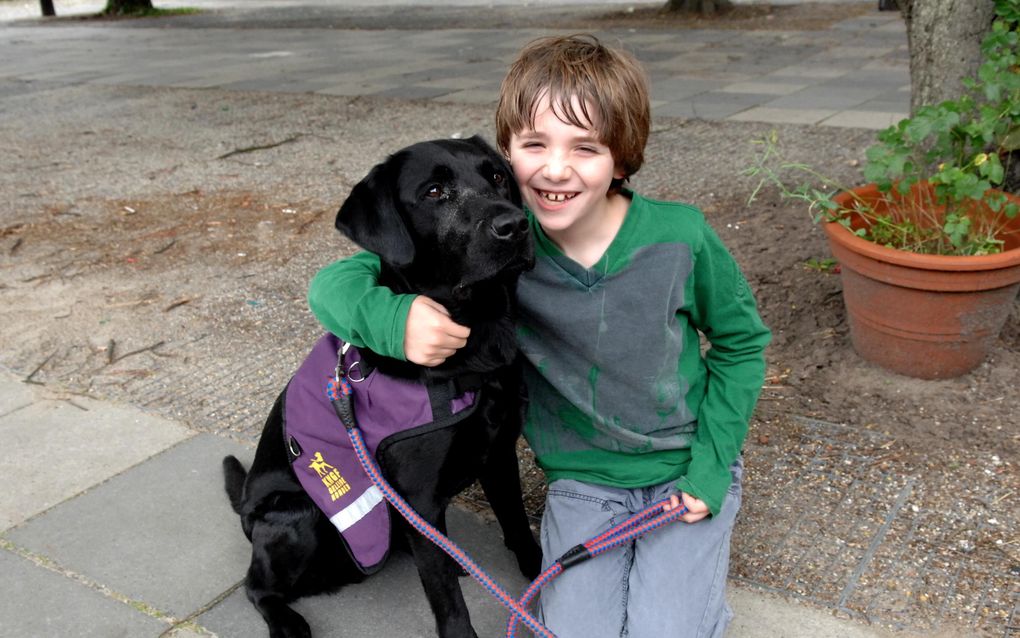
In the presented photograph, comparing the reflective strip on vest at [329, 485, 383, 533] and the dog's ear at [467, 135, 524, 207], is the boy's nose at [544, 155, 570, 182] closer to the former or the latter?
the dog's ear at [467, 135, 524, 207]

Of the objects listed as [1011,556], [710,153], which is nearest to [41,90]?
[710,153]

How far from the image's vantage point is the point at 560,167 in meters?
2.25

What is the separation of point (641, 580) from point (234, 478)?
54.1 inches

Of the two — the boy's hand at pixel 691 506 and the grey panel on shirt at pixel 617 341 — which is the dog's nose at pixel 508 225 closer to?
the grey panel on shirt at pixel 617 341

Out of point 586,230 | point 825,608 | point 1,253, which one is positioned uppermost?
point 586,230

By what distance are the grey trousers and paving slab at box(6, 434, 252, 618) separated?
0.99 m

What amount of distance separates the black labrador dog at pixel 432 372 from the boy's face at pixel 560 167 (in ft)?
0.26

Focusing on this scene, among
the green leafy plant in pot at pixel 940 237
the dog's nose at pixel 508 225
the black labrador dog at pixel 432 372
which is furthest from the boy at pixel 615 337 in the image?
the green leafy plant in pot at pixel 940 237

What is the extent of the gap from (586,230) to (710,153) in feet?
15.2

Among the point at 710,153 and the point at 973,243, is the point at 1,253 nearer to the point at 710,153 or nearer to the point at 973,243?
the point at 710,153

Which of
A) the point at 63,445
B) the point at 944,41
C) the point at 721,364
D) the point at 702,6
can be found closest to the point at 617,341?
the point at 721,364

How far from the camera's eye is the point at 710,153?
6770mm

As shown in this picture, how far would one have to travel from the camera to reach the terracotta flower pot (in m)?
3.25

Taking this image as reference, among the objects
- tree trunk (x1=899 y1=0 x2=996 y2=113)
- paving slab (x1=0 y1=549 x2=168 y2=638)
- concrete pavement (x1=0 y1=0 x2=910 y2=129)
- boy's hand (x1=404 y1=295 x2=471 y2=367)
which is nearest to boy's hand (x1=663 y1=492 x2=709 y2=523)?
boy's hand (x1=404 y1=295 x2=471 y2=367)
